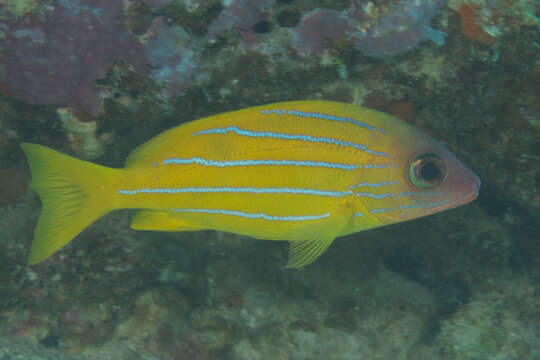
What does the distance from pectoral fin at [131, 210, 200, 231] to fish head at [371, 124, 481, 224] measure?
144cm

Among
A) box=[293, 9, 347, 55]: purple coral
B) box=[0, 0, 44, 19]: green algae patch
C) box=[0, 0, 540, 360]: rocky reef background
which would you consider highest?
box=[0, 0, 44, 19]: green algae patch

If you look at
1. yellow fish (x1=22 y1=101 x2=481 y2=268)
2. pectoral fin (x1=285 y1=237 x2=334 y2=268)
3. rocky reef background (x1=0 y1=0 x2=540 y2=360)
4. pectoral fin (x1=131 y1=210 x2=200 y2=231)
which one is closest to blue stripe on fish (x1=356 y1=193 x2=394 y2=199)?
yellow fish (x1=22 y1=101 x2=481 y2=268)

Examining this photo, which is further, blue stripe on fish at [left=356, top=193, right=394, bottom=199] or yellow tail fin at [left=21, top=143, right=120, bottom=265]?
yellow tail fin at [left=21, top=143, right=120, bottom=265]

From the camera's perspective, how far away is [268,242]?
14.3 ft

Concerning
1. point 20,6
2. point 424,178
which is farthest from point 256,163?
point 20,6

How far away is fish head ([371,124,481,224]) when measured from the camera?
232cm

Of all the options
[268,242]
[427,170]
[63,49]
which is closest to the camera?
[427,170]

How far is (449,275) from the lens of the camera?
4.18 m

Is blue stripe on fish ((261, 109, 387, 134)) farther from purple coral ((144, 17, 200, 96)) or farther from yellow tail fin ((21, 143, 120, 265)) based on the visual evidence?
yellow tail fin ((21, 143, 120, 265))

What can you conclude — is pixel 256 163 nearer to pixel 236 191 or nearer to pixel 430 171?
pixel 236 191

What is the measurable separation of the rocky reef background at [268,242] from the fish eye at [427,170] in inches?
37.2

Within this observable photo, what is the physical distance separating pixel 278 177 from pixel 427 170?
3.22 feet

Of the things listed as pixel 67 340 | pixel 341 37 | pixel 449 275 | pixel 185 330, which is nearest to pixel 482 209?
pixel 449 275

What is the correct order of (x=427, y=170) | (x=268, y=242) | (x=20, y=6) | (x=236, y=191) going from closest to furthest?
(x=427, y=170)
(x=236, y=191)
(x=20, y=6)
(x=268, y=242)
